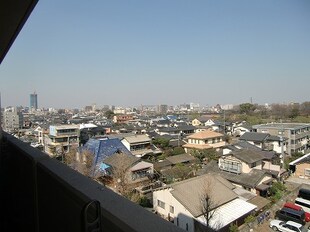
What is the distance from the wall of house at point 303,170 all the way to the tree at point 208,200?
505 centimetres

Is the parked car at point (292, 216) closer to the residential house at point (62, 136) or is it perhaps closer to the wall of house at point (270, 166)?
the wall of house at point (270, 166)

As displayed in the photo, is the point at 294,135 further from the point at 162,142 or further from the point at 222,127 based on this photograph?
the point at 222,127

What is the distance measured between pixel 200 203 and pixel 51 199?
497 cm

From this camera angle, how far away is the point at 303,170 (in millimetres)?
9562

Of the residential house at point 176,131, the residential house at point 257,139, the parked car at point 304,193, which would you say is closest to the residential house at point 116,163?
the parked car at point 304,193

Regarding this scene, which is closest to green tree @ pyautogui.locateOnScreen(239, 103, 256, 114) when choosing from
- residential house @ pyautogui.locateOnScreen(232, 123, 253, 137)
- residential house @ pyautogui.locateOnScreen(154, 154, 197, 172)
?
residential house @ pyautogui.locateOnScreen(232, 123, 253, 137)

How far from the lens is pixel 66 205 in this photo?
0.65m

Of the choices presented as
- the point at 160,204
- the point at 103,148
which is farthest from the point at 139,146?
the point at 160,204

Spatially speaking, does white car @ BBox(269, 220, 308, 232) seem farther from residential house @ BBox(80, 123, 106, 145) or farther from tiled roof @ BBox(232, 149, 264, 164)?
residential house @ BBox(80, 123, 106, 145)

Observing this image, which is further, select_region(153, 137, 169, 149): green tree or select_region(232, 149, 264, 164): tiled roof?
select_region(153, 137, 169, 149): green tree

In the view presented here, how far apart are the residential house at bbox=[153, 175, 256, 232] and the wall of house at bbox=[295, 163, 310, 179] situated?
4.75m

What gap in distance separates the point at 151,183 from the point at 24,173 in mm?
7654

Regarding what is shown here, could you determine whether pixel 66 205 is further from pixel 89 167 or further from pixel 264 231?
pixel 89 167

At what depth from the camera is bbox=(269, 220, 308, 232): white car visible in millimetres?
5129
